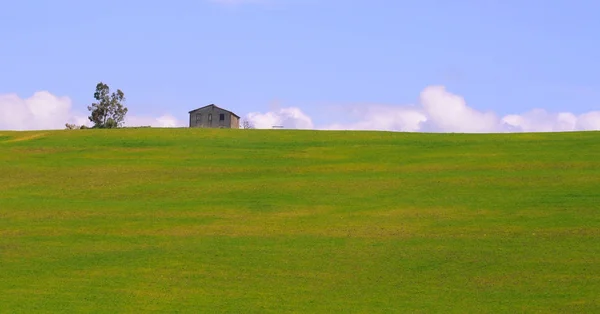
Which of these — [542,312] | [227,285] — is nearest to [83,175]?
[227,285]

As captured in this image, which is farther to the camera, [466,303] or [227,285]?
[227,285]

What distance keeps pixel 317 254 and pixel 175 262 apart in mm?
4754

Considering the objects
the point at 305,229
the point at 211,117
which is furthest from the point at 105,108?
the point at 305,229

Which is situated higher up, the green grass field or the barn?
the barn

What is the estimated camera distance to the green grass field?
26172mm

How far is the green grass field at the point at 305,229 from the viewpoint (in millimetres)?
26172

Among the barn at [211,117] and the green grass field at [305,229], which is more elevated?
the barn at [211,117]

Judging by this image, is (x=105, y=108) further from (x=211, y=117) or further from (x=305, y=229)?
(x=305, y=229)

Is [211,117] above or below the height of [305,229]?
above

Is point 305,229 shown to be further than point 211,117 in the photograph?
No

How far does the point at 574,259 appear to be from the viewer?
1152 inches

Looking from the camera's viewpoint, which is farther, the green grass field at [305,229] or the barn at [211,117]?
the barn at [211,117]

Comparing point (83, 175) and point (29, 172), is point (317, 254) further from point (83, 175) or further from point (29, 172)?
point (29, 172)

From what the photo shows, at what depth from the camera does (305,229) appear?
1359 inches
